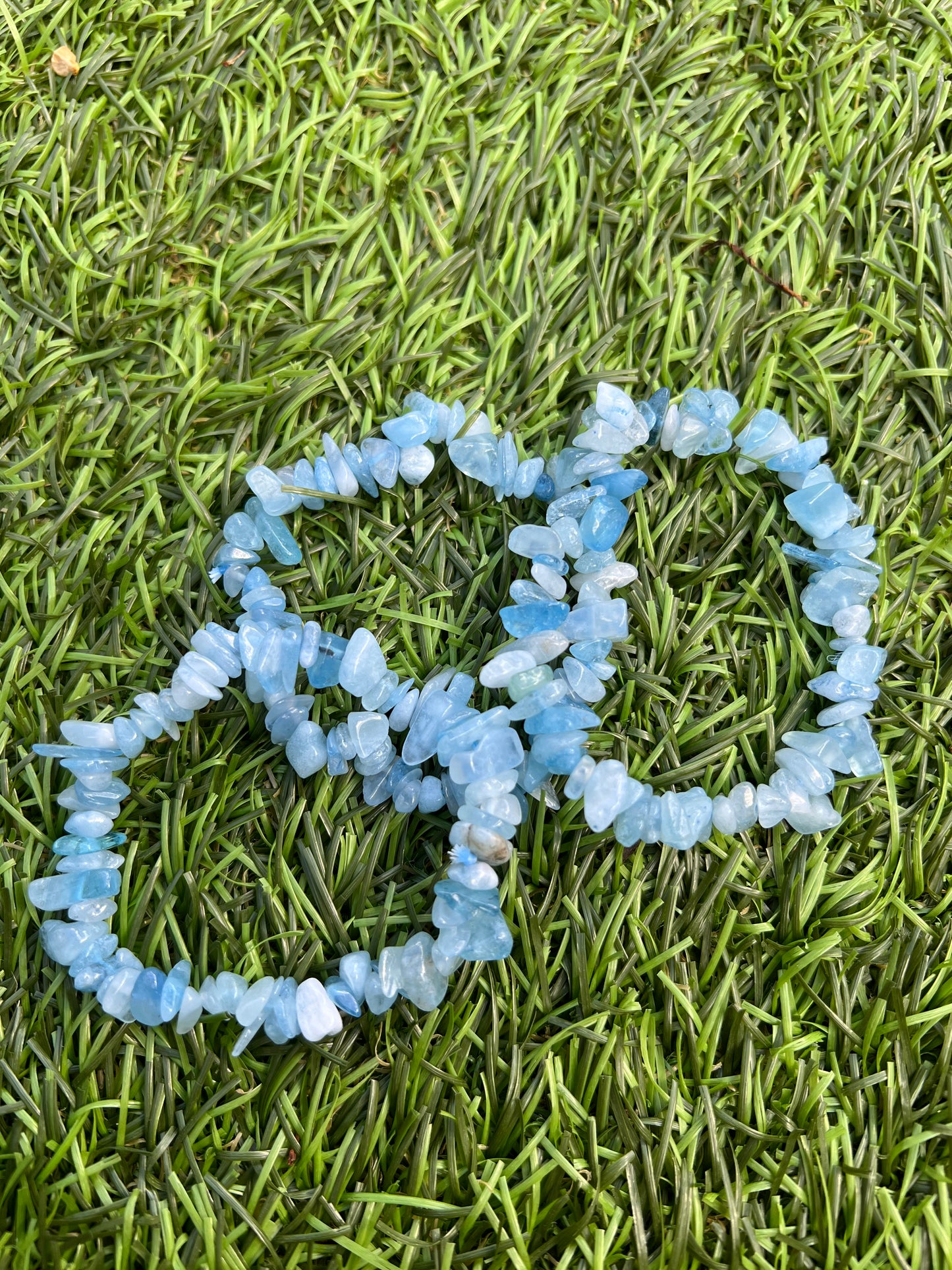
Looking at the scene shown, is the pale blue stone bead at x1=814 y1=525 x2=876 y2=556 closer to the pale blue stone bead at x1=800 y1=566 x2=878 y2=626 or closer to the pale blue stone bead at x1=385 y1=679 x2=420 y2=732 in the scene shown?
the pale blue stone bead at x1=800 y1=566 x2=878 y2=626

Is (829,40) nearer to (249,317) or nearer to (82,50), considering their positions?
(249,317)

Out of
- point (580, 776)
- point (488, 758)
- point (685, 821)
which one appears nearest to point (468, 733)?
point (488, 758)

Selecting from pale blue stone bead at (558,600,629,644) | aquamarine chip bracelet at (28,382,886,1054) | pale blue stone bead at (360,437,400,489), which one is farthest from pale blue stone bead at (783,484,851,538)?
pale blue stone bead at (360,437,400,489)

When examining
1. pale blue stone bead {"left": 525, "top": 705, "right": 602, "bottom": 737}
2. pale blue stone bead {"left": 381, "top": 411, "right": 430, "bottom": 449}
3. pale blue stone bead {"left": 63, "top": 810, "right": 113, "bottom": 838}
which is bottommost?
pale blue stone bead {"left": 63, "top": 810, "right": 113, "bottom": 838}

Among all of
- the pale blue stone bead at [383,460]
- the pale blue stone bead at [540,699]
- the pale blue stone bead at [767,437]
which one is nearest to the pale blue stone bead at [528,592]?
the pale blue stone bead at [540,699]

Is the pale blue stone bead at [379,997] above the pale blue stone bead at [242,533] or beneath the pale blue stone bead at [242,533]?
beneath

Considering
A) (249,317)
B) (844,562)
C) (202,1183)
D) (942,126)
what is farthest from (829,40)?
(202,1183)

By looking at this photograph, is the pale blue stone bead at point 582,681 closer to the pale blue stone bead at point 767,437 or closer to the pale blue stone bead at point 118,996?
the pale blue stone bead at point 767,437

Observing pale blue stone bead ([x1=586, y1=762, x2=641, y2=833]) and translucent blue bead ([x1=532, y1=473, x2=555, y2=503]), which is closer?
pale blue stone bead ([x1=586, y1=762, x2=641, y2=833])
